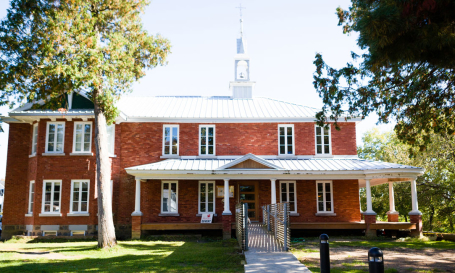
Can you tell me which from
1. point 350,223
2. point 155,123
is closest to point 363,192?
point 350,223

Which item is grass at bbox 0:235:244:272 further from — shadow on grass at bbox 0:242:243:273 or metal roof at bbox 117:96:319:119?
metal roof at bbox 117:96:319:119

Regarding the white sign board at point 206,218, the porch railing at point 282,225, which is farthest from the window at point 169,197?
the porch railing at point 282,225

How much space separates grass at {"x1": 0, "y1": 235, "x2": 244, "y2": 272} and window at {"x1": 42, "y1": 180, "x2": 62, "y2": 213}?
13.9 feet

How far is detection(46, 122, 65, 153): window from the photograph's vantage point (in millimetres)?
22031

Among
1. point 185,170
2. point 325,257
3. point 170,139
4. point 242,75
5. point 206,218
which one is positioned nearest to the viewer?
point 325,257

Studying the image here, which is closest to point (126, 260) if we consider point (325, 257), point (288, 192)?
point (325, 257)

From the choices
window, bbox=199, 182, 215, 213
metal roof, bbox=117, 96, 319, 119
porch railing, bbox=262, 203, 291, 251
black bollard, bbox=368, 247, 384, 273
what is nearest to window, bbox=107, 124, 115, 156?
metal roof, bbox=117, 96, 319, 119

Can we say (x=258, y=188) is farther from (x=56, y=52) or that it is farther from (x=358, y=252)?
(x=56, y=52)

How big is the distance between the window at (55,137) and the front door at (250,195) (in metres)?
10.4

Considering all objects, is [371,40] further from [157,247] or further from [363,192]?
[363,192]

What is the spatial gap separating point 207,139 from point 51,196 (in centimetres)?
920

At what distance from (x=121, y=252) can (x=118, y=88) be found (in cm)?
664

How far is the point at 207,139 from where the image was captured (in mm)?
23953

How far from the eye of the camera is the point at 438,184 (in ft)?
103
